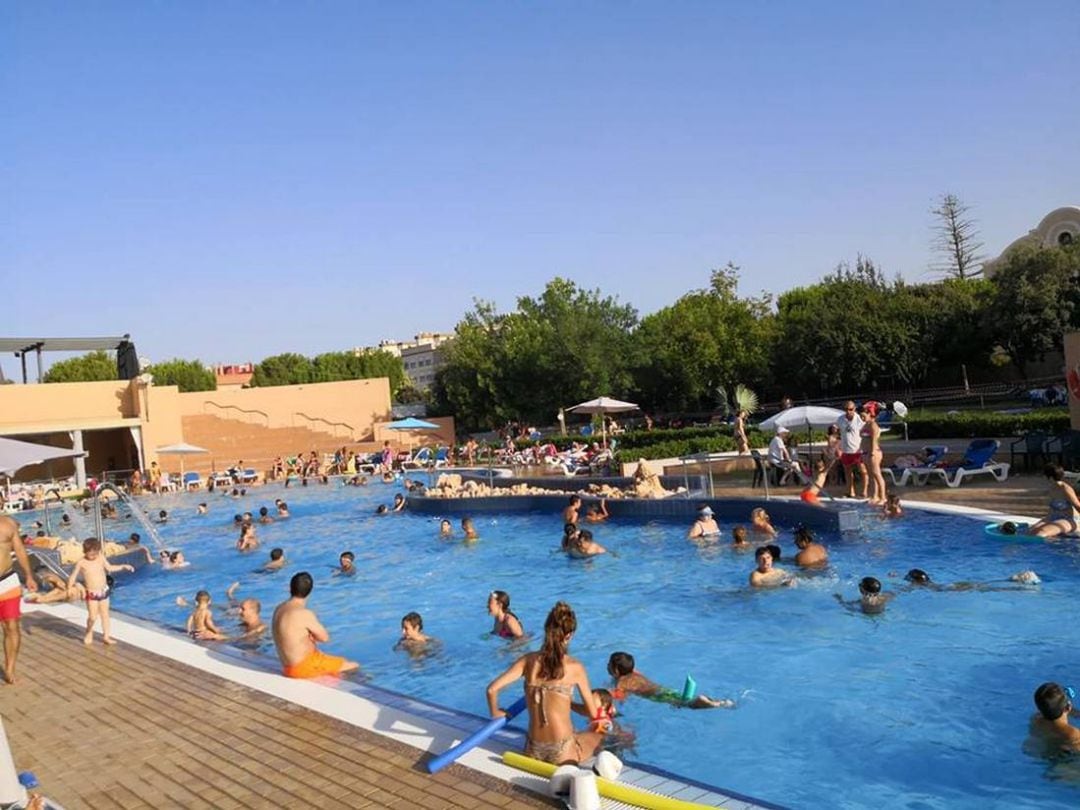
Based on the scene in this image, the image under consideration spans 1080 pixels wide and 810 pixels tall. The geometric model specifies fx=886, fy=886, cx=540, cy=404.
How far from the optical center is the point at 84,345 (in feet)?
134

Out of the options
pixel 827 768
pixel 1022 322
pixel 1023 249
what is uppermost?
pixel 1023 249

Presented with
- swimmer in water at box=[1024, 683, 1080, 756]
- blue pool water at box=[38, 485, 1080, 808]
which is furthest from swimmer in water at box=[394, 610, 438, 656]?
swimmer in water at box=[1024, 683, 1080, 756]

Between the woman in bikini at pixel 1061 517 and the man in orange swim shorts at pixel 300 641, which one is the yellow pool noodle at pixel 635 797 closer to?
the man in orange swim shorts at pixel 300 641

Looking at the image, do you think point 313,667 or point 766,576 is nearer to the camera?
point 313,667

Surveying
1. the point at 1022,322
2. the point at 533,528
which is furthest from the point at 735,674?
the point at 1022,322

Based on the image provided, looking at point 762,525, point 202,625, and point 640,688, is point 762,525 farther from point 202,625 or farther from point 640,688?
point 202,625

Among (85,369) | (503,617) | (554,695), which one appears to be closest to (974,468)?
(503,617)

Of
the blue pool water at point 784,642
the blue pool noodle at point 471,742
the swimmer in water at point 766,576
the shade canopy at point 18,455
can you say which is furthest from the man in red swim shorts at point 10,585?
the swimmer in water at point 766,576

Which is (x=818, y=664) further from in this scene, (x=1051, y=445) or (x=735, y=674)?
(x=1051, y=445)

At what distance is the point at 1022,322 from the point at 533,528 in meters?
28.2

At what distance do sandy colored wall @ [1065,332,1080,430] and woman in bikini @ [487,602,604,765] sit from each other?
1304 cm

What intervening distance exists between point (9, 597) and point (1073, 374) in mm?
15508

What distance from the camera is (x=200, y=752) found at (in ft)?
17.8

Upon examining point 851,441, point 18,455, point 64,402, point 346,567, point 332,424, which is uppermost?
point 64,402
